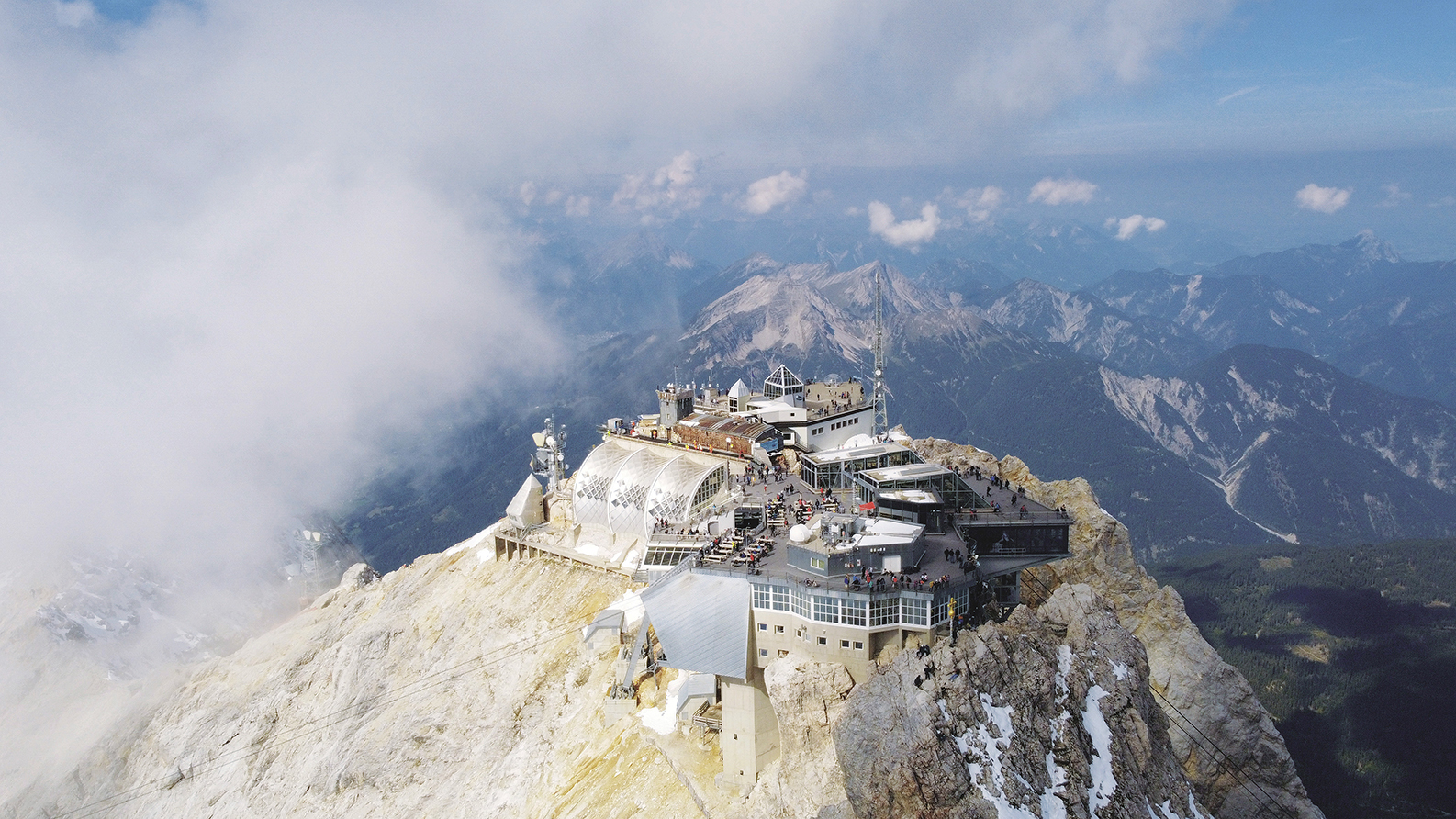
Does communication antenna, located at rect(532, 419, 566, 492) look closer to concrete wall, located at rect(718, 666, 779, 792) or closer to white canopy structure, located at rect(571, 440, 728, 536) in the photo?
white canopy structure, located at rect(571, 440, 728, 536)

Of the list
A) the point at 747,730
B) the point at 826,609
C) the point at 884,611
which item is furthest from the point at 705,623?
the point at 884,611

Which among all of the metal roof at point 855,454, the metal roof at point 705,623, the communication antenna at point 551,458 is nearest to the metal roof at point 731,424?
the metal roof at point 855,454

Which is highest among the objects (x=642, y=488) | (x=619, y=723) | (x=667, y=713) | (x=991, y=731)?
(x=642, y=488)

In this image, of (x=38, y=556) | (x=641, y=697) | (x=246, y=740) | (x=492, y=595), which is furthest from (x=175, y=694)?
(x=641, y=697)

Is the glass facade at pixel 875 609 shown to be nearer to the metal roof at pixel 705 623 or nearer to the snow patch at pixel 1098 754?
the metal roof at pixel 705 623

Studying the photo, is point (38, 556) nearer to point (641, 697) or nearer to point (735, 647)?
point (641, 697)

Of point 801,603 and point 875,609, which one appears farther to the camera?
point 801,603

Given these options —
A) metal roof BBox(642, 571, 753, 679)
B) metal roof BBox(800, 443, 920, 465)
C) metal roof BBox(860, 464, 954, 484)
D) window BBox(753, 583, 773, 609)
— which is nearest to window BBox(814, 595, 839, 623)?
window BBox(753, 583, 773, 609)

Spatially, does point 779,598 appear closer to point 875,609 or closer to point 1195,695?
point 875,609
